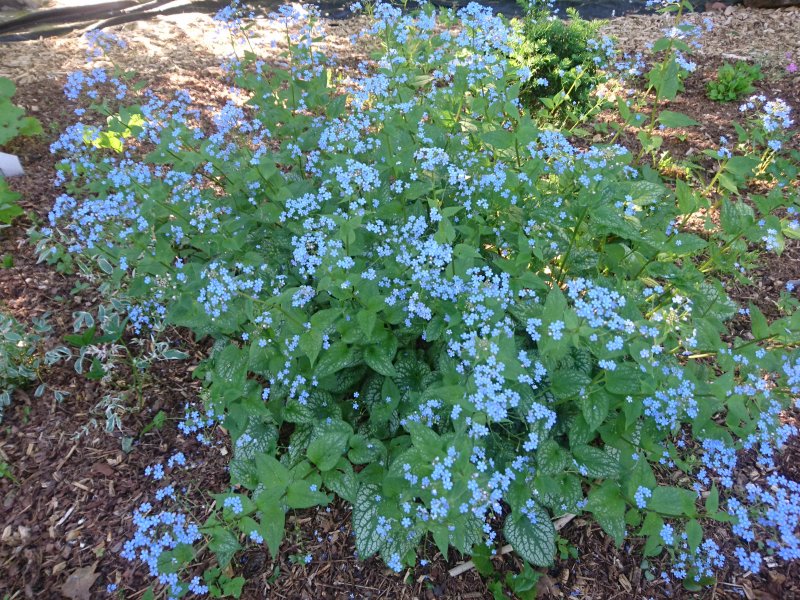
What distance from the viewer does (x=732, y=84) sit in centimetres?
695

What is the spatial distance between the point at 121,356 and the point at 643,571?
4.35 meters

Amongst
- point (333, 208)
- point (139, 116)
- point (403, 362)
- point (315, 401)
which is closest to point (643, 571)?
point (403, 362)

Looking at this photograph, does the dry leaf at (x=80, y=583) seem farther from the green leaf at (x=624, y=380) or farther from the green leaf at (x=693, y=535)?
the green leaf at (x=693, y=535)

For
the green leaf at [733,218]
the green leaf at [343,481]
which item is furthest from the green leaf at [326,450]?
the green leaf at [733,218]

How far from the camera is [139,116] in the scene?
3652 millimetres

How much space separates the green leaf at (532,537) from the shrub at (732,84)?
6.66 meters

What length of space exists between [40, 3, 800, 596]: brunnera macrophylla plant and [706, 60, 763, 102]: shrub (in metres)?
4.07

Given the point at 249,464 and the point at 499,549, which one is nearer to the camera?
the point at 249,464

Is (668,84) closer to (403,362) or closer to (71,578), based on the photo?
(403,362)

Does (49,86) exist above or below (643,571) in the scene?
above

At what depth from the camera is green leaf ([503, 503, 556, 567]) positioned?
3.15m

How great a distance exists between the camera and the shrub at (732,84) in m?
6.97

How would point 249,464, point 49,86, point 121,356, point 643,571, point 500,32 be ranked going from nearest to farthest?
point 249,464, point 643,571, point 500,32, point 121,356, point 49,86

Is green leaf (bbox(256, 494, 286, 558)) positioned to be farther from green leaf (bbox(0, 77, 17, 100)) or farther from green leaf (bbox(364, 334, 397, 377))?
green leaf (bbox(0, 77, 17, 100))
